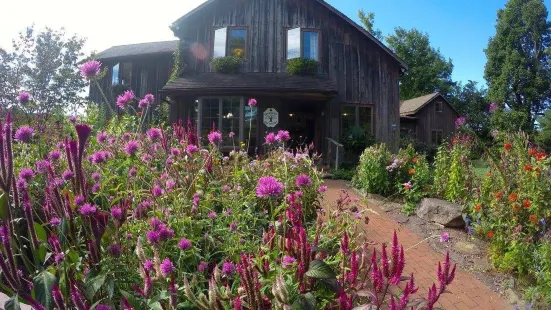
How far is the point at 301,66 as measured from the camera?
1266 centimetres

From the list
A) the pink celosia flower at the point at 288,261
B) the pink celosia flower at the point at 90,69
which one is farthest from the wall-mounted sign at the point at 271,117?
the pink celosia flower at the point at 288,261

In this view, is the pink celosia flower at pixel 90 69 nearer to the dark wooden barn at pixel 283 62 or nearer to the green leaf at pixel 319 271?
the green leaf at pixel 319 271

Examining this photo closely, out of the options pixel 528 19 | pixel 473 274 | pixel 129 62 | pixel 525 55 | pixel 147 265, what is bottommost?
pixel 473 274

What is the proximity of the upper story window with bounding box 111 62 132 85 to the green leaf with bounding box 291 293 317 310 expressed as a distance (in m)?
19.5

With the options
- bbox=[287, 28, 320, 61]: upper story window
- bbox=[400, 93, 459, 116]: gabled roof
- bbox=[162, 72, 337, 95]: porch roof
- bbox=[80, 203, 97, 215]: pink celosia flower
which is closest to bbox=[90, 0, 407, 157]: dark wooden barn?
bbox=[287, 28, 320, 61]: upper story window

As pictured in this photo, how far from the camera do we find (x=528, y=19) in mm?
26922

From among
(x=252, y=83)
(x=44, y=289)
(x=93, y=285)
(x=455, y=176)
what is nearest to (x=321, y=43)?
(x=252, y=83)

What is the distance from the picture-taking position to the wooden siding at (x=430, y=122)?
84.2ft

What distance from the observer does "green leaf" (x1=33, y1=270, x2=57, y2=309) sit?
1069 millimetres

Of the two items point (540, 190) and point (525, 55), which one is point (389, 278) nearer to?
point (540, 190)

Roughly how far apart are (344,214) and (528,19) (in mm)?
32572

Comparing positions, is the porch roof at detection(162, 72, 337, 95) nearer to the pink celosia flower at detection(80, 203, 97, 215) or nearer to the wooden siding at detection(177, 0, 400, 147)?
the wooden siding at detection(177, 0, 400, 147)

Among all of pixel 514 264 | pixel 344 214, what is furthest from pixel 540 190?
pixel 344 214

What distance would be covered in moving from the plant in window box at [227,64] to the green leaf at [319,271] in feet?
40.4
